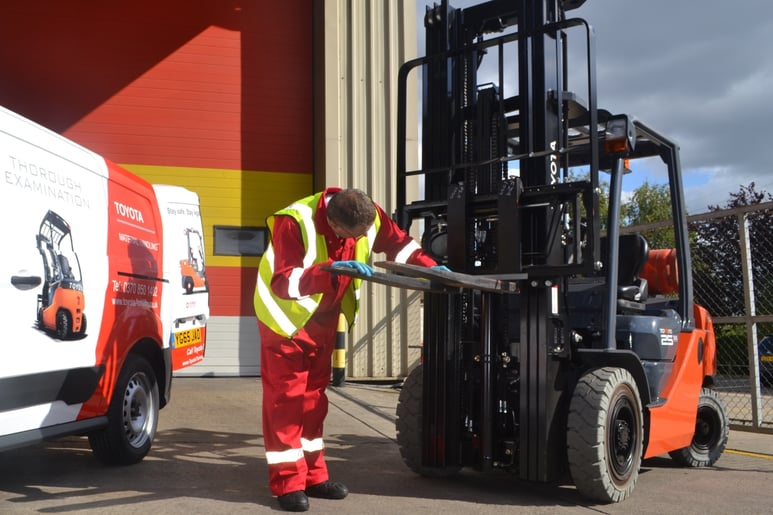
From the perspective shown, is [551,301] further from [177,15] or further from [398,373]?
[177,15]

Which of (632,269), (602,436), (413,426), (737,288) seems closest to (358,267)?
(413,426)

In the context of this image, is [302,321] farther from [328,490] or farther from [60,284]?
[60,284]

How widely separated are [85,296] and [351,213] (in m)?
1.97

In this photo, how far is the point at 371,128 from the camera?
13.3m

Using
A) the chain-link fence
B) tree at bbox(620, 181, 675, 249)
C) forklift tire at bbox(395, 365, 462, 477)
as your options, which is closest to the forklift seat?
forklift tire at bbox(395, 365, 462, 477)

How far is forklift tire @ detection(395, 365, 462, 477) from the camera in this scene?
550 centimetres

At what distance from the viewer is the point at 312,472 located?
5.09m

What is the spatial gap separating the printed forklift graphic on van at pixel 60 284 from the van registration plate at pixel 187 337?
1.77 m

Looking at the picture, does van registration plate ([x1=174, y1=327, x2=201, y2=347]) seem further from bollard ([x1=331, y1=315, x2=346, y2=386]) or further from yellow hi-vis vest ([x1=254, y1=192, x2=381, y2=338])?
bollard ([x1=331, y1=315, x2=346, y2=386])

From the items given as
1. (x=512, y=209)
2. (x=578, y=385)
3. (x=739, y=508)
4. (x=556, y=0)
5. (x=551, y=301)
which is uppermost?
(x=556, y=0)

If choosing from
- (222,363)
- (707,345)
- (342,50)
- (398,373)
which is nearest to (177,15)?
(342,50)

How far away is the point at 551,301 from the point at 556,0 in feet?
6.89

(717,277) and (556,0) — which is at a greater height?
(556,0)

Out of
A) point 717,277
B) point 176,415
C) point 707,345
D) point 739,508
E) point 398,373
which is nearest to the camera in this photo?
point 739,508
